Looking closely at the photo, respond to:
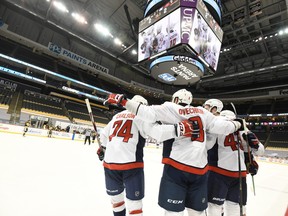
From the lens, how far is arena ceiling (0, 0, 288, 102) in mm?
11625

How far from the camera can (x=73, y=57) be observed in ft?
58.4

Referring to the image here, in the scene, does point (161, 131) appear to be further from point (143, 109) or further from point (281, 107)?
point (281, 107)

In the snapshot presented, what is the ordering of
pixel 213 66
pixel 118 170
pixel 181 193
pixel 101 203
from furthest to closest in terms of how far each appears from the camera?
pixel 213 66
pixel 101 203
pixel 118 170
pixel 181 193

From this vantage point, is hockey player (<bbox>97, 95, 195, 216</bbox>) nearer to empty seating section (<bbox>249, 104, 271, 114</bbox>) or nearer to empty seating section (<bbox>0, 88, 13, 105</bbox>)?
empty seating section (<bbox>0, 88, 13, 105</bbox>)

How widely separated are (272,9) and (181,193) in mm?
14905

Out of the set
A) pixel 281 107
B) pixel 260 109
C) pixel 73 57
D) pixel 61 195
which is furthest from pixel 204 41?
pixel 260 109

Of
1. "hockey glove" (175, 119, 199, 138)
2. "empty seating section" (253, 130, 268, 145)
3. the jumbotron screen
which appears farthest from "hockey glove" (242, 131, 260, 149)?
"empty seating section" (253, 130, 268, 145)

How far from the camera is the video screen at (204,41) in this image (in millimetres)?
6898

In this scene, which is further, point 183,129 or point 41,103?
point 41,103

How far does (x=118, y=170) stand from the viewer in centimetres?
189

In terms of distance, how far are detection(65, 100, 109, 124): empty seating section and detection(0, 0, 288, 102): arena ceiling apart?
7.54 m

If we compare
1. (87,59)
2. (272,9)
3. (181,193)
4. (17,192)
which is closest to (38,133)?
(87,59)

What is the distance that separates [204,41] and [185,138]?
7.02 metres

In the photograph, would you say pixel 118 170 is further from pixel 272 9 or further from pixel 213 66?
pixel 272 9
